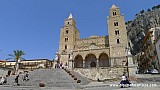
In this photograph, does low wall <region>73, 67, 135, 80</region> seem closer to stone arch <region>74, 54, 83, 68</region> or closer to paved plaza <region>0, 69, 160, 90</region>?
paved plaza <region>0, 69, 160, 90</region>

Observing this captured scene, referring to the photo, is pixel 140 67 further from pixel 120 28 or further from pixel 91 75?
pixel 91 75

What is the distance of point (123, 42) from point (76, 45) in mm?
16748

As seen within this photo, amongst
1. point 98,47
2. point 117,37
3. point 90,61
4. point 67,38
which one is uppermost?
point 67,38

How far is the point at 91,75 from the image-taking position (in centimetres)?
2878

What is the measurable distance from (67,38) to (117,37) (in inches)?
686

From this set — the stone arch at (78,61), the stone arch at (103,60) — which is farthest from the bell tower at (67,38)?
the stone arch at (103,60)

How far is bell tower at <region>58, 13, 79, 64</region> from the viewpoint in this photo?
48894 millimetres

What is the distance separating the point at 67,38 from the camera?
52500 mm

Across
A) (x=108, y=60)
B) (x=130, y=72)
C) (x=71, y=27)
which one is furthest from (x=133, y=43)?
(x=130, y=72)

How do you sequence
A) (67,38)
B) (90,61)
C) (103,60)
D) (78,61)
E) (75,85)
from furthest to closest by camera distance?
(67,38) < (78,61) < (90,61) < (103,60) < (75,85)

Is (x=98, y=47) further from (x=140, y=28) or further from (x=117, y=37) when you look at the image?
(x=140, y=28)

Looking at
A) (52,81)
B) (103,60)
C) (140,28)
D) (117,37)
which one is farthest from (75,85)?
(140,28)

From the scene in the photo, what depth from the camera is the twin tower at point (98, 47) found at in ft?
144

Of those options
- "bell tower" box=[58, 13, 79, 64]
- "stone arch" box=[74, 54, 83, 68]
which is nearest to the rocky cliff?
"stone arch" box=[74, 54, 83, 68]
